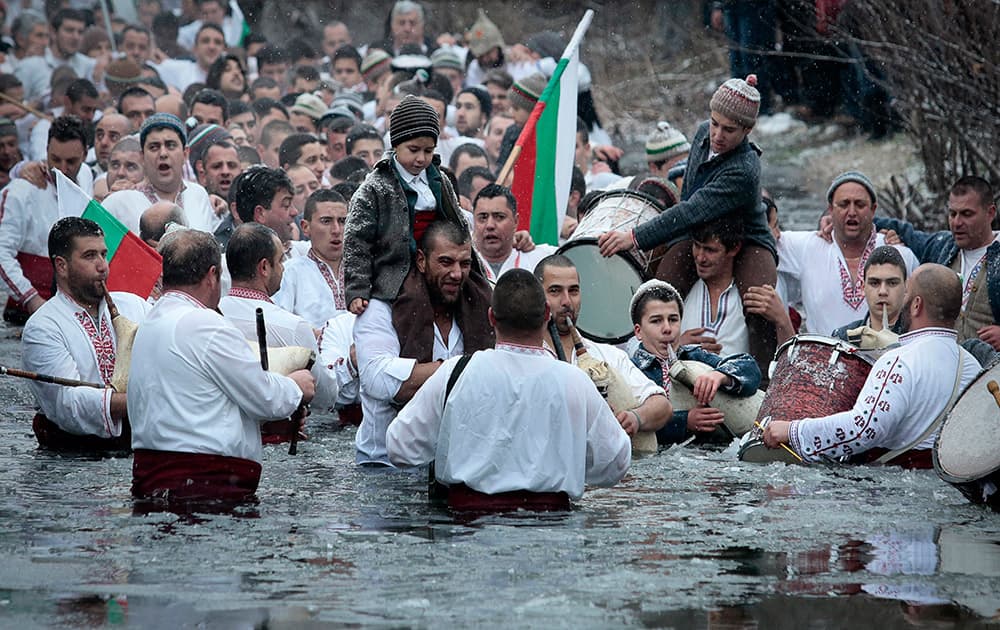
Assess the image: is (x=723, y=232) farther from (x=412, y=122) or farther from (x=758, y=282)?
(x=412, y=122)

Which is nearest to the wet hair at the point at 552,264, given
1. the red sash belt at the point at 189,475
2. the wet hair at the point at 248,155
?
the red sash belt at the point at 189,475

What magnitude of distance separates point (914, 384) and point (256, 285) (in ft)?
11.3

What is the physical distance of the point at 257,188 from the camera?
11500 mm

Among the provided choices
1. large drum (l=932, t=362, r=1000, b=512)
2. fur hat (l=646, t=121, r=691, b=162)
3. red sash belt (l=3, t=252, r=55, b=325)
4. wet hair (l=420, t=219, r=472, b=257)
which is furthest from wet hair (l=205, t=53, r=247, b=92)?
large drum (l=932, t=362, r=1000, b=512)

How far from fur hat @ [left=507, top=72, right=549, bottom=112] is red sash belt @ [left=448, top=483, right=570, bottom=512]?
7.68 m

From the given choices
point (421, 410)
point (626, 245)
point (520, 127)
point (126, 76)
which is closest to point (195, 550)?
point (421, 410)

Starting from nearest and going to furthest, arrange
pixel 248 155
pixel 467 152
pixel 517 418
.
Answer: pixel 517 418 → pixel 248 155 → pixel 467 152

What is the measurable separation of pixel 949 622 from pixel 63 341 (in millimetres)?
5025

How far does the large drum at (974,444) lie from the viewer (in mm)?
7809

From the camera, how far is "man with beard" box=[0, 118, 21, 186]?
1644 centimetres

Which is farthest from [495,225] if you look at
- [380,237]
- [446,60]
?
[446,60]

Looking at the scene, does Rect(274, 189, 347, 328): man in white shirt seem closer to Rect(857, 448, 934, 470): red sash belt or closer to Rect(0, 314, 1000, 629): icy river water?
Rect(0, 314, 1000, 629): icy river water

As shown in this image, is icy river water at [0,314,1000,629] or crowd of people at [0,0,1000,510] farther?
crowd of people at [0,0,1000,510]

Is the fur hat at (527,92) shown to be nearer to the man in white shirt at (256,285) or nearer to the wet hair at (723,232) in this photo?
the wet hair at (723,232)
